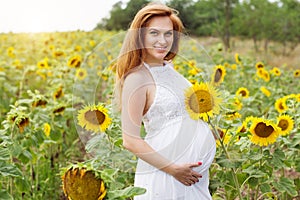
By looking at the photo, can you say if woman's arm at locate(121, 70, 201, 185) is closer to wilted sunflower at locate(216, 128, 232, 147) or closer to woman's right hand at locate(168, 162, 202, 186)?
woman's right hand at locate(168, 162, 202, 186)

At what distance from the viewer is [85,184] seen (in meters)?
1.11

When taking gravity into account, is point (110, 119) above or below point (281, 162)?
above

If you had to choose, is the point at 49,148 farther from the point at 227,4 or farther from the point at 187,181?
the point at 227,4

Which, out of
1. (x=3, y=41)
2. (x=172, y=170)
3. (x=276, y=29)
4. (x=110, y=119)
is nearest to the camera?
(x=172, y=170)

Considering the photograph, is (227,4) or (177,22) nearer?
(177,22)

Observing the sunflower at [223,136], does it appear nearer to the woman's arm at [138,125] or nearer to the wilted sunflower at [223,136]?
the wilted sunflower at [223,136]

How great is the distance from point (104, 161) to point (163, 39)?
0.55 meters

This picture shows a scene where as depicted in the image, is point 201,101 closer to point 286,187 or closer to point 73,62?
point 286,187

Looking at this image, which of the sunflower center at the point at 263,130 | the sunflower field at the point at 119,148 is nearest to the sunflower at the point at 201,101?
the sunflower field at the point at 119,148

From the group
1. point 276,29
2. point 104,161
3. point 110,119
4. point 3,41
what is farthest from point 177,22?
point 276,29

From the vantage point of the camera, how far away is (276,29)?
11.3 meters

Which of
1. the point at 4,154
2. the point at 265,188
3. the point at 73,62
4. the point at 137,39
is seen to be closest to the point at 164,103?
the point at 137,39

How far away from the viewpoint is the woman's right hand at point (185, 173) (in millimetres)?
1591

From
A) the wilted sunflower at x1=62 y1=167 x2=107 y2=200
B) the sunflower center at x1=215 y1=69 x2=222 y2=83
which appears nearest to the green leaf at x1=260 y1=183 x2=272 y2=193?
the sunflower center at x1=215 y1=69 x2=222 y2=83
